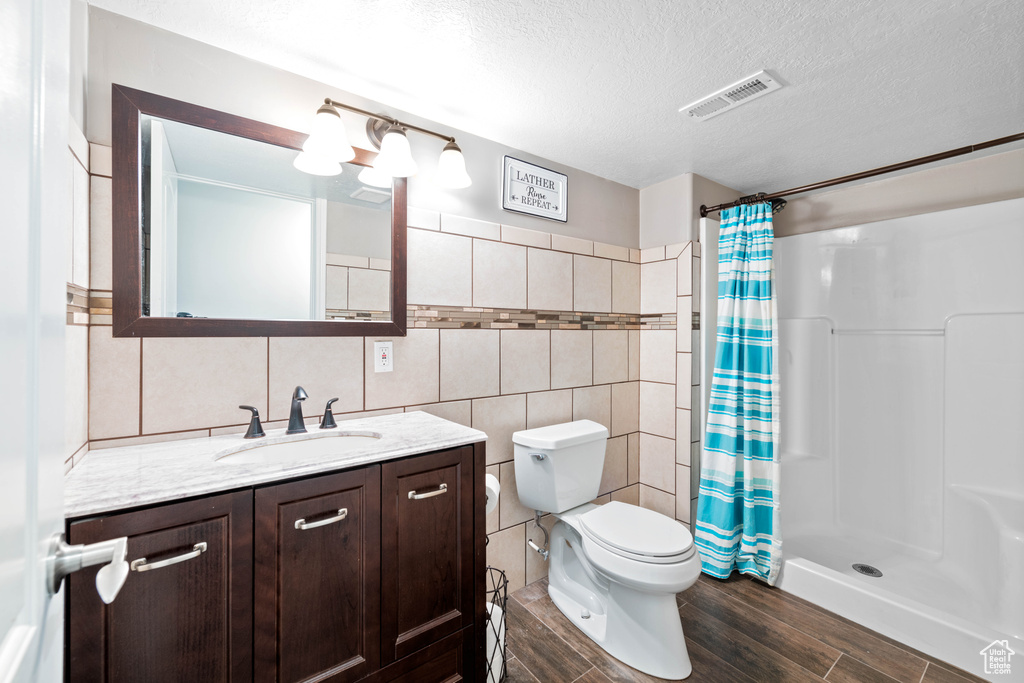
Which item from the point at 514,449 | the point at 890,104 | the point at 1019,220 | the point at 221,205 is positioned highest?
the point at 890,104

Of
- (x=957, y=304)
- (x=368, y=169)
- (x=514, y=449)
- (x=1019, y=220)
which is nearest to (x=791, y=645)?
(x=514, y=449)

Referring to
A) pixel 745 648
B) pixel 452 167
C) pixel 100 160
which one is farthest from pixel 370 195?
pixel 745 648

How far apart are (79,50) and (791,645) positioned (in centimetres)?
307

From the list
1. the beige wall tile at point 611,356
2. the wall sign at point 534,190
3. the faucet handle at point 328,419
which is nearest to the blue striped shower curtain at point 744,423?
the beige wall tile at point 611,356

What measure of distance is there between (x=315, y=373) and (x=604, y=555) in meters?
1.30

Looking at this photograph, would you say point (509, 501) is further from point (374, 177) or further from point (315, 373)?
point (374, 177)

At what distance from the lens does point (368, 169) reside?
1.63 m

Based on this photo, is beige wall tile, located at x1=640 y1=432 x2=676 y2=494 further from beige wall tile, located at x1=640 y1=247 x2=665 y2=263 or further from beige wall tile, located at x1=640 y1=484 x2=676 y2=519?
beige wall tile, located at x1=640 y1=247 x2=665 y2=263

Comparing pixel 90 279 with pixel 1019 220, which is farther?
pixel 1019 220

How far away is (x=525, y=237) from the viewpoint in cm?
211

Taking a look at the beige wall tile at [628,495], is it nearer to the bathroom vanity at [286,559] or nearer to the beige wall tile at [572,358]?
the beige wall tile at [572,358]

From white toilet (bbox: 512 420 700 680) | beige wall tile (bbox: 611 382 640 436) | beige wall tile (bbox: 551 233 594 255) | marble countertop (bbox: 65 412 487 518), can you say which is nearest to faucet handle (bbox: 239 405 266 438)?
marble countertop (bbox: 65 412 487 518)

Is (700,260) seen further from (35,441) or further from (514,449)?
(35,441)

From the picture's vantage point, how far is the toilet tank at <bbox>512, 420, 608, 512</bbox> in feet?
6.29
